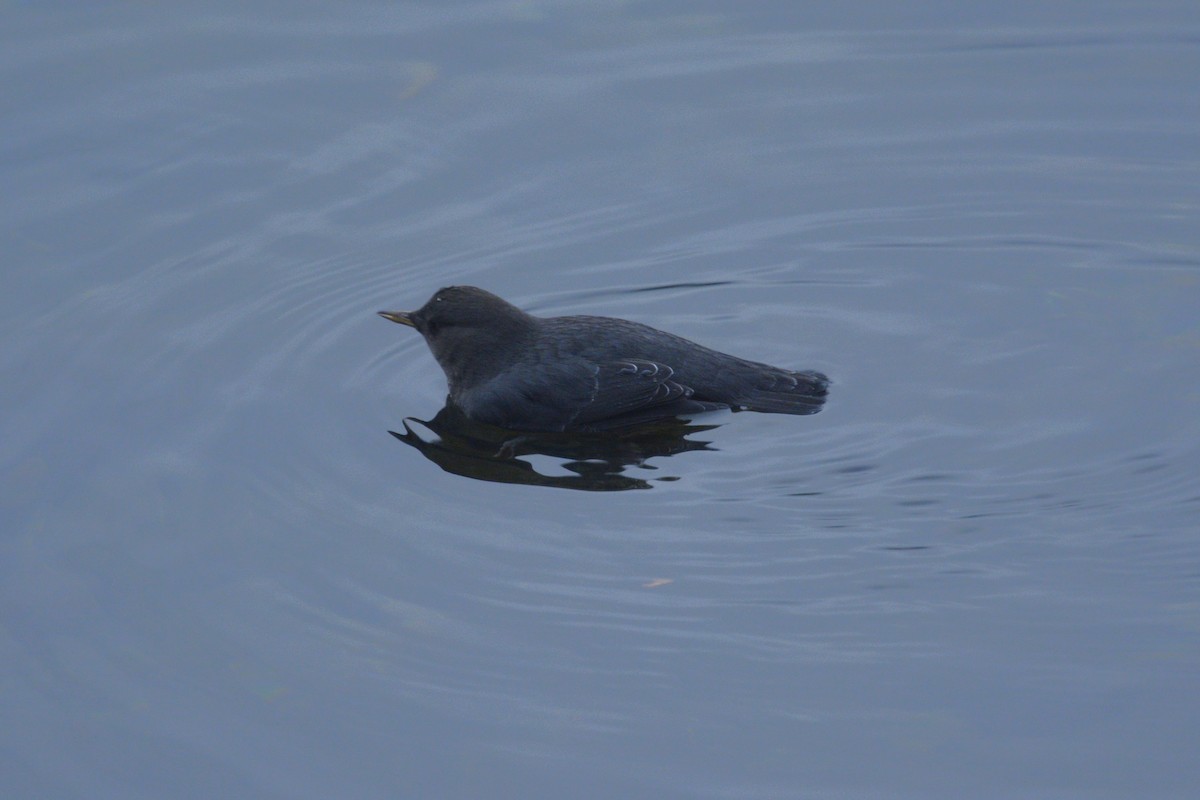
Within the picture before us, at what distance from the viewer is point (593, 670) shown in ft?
21.0

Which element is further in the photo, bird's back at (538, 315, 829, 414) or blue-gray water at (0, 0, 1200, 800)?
bird's back at (538, 315, 829, 414)

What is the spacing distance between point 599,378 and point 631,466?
617 millimetres

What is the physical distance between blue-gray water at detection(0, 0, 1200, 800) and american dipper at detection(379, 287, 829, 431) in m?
0.22

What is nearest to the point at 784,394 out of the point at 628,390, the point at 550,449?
the point at 628,390

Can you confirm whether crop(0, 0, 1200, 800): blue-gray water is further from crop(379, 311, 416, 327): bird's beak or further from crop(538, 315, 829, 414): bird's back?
crop(379, 311, 416, 327): bird's beak

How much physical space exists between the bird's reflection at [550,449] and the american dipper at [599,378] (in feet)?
0.24

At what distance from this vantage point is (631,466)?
26.4 ft

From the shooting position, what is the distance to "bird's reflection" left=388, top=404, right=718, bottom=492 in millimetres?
Result: 7922

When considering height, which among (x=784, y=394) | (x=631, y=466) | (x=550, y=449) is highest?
(x=784, y=394)

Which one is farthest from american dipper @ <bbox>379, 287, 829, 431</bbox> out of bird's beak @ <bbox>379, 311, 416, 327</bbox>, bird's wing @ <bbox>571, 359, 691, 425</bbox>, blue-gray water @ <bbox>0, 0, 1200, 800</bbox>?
bird's beak @ <bbox>379, 311, 416, 327</bbox>

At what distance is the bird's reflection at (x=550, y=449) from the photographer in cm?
792

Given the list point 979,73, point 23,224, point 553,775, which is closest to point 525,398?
point 553,775

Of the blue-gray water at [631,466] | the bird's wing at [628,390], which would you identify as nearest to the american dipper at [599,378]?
the bird's wing at [628,390]

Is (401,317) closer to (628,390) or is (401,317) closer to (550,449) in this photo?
(550,449)
